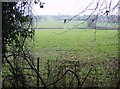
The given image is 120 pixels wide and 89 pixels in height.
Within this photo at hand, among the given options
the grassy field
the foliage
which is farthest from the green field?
the foliage

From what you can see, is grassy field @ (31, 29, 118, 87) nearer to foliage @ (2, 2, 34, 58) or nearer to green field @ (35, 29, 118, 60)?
green field @ (35, 29, 118, 60)

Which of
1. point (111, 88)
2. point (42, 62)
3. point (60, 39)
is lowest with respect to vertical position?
point (111, 88)

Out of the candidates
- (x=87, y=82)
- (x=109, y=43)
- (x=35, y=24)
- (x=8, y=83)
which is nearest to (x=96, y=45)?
(x=109, y=43)

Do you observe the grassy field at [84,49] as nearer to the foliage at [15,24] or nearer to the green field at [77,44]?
the green field at [77,44]

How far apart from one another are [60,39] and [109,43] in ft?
1.38

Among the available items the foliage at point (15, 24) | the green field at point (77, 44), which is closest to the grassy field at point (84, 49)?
the green field at point (77, 44)

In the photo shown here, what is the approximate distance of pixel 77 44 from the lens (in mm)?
3361

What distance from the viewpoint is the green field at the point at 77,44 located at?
335cm

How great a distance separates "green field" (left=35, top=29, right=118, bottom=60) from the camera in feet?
11.0

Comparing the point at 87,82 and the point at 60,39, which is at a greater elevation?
the point at 60,39

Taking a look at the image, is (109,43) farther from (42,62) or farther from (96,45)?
(42,62)

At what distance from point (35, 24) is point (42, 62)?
0.34 m

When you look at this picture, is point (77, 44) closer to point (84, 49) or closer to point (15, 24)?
point (84, 49)

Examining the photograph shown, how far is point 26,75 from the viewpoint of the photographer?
3.45m
